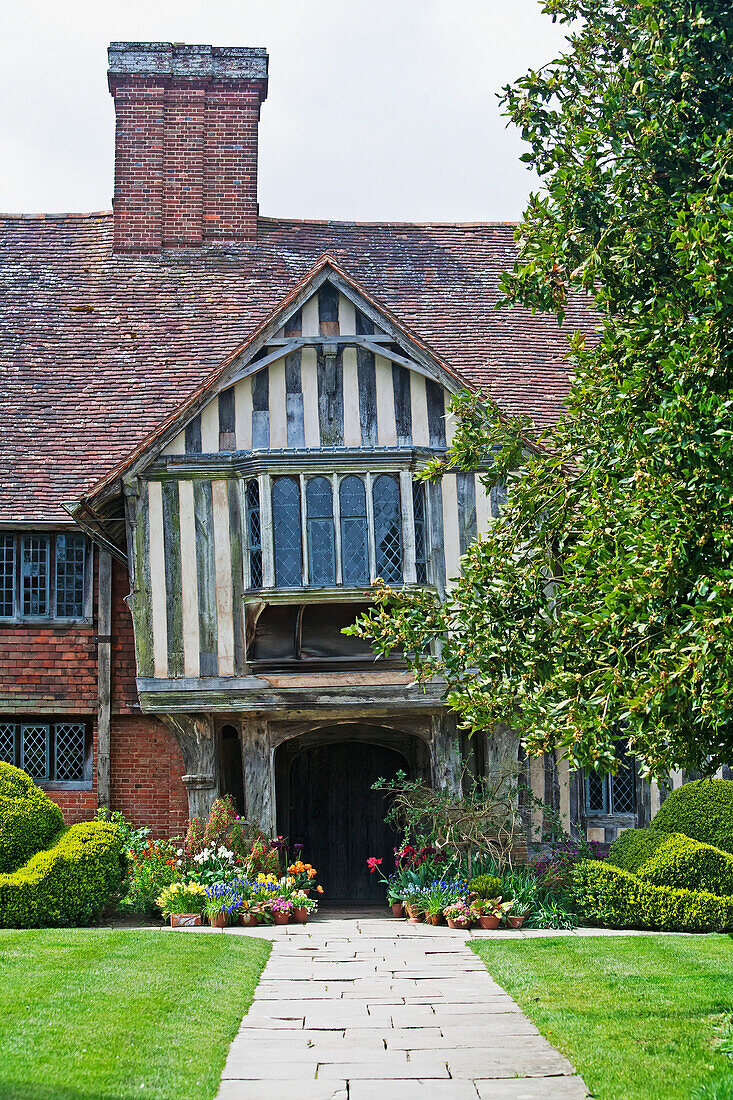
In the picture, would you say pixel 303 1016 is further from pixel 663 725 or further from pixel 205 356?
pixel 205 356

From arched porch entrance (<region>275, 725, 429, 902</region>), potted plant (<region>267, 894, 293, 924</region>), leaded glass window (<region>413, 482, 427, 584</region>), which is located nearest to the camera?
potted plant (<region>267, 894, 293, 924</region>)

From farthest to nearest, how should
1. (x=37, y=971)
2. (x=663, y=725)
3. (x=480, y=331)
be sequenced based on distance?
(x=480, y=331) → (x=37, y=971) → (x=663, y=725)

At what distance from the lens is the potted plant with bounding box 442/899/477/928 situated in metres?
12.6

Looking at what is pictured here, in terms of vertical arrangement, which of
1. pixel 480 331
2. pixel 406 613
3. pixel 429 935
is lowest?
pixel 429 935

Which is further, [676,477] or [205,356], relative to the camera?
[205,356]

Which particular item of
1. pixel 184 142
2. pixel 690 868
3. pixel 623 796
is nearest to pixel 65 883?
pixel 690 868

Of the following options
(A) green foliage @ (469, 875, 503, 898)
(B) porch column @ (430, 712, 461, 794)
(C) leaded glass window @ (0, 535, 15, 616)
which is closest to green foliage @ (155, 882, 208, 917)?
(A) green foliage @ (469, 875, 503, 898)

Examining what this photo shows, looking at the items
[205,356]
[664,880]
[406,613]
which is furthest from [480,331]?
[406,613]

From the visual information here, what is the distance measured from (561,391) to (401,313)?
9.82 ft

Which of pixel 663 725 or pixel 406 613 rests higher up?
pixel 406 613

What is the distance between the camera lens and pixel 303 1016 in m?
8.22

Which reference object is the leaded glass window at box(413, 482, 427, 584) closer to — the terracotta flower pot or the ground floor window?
the terracotta flower pot

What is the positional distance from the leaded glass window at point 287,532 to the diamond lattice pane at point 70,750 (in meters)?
4.03

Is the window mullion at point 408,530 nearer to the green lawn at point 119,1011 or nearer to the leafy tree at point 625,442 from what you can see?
the leafy tree at point 625,442
